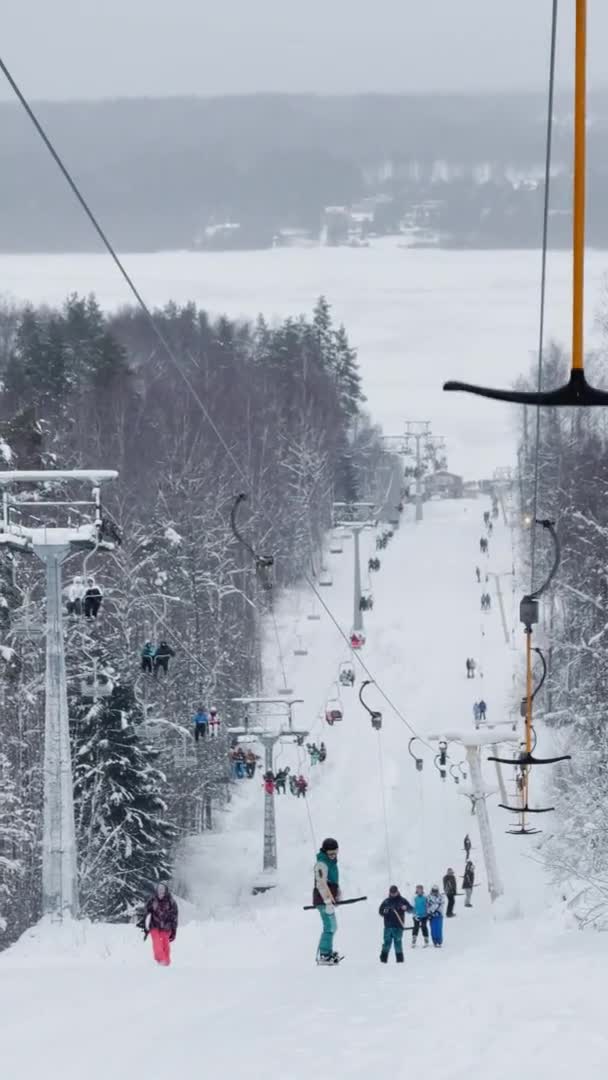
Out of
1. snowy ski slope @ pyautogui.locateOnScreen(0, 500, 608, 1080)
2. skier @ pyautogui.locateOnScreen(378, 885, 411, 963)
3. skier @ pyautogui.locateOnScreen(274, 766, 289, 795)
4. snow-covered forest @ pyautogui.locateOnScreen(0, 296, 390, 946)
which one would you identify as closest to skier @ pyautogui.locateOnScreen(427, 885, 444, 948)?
snowy ski slope @ pyautogui.locateOnScreen(0, 500, 608, 1080)

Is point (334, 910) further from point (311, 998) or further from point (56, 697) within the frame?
point (56, 697)

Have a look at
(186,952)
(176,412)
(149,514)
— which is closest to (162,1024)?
(186,952)

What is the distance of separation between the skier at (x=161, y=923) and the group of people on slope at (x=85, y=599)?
6604 millimetres

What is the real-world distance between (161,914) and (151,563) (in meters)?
34.6

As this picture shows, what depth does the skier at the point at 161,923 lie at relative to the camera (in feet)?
56.6

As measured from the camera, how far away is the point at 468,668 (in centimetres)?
6250

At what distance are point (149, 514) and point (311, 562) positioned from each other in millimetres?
22895

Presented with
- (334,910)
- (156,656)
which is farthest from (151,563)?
(334,910)

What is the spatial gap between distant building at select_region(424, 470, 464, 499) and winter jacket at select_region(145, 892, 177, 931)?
146 meters

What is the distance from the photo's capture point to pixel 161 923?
17266 millimetres

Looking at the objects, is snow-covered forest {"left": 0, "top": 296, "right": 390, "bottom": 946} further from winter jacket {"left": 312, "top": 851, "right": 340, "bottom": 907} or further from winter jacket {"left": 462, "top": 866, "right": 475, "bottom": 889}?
winter jacket {"left": 312, "top": 851, "right": 340, "bottom": 907}

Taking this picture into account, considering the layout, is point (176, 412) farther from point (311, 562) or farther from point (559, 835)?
point (559, 835)

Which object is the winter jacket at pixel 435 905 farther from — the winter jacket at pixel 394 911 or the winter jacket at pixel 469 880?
the winter jacket at pixel 469 880

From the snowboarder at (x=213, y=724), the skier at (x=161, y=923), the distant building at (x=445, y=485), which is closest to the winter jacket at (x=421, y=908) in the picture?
the skier at (x=161, y=923)
